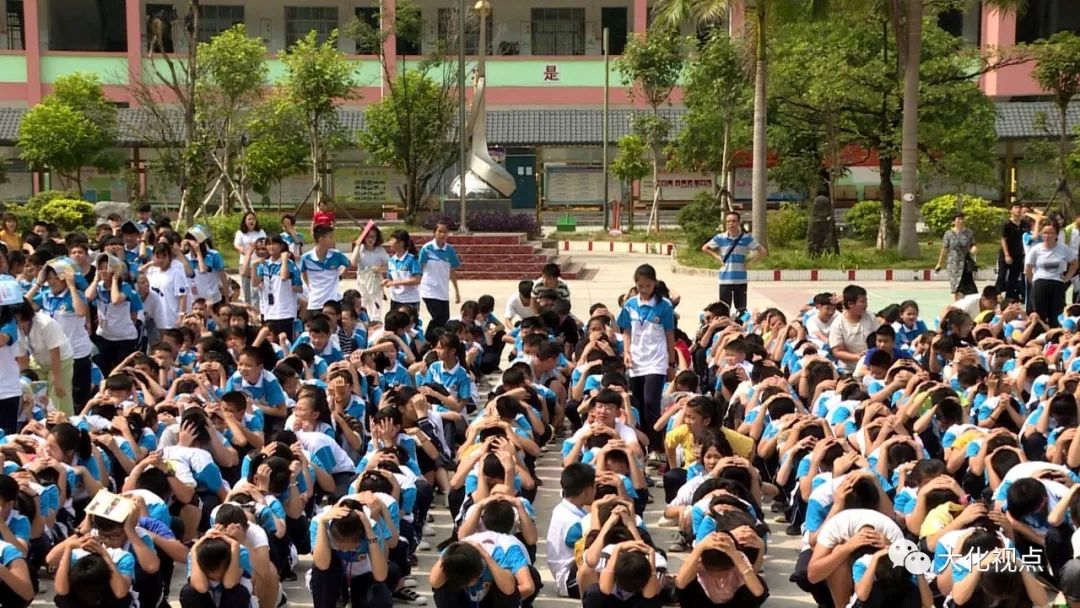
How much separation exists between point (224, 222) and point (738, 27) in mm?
14532

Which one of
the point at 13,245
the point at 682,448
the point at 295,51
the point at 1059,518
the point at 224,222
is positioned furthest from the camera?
the point at 295,51

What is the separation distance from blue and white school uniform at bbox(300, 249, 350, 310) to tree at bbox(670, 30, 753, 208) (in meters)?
16.4

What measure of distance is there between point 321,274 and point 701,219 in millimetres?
18193

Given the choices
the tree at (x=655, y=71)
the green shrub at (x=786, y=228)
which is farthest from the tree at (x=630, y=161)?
the green shrub at (x=786, y=228)

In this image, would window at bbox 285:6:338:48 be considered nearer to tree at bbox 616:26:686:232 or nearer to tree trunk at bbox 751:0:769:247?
tree at bbox 616:26:686:232

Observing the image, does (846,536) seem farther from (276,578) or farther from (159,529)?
(159,529)

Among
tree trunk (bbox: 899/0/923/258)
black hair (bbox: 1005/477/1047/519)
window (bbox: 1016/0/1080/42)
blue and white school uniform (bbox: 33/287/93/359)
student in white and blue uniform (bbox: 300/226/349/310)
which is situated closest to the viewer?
black hair (bbox: 1005/477/1047/519)

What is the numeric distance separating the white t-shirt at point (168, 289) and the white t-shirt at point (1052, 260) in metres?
8.46

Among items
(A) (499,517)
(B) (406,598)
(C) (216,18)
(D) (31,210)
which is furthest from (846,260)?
(C) (216,18)

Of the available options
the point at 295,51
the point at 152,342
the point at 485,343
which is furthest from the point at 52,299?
the point at 295,51

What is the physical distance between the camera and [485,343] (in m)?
12.2

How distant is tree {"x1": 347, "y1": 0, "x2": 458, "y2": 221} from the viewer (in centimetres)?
3130

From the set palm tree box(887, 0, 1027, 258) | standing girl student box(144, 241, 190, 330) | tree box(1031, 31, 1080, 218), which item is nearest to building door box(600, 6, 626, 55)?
tree box(1031, 31, 1080, 218)

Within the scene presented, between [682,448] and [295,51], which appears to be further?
[295,51]
